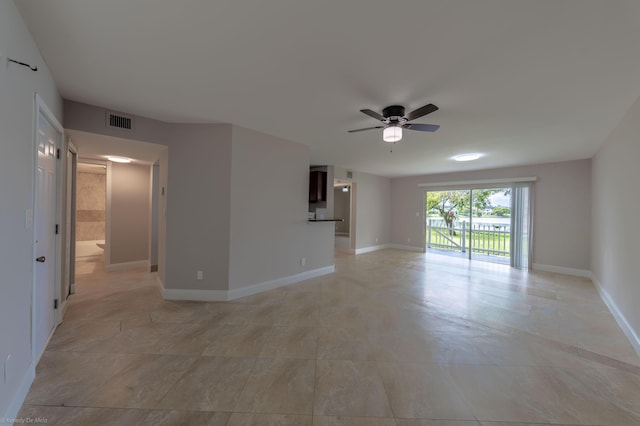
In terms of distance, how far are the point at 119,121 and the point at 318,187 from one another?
142 inches

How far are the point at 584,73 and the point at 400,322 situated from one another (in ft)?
9.34

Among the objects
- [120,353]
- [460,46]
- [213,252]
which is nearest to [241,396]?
[120,353]

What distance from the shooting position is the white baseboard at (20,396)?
4.75 feet

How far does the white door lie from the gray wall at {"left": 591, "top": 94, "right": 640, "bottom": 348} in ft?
17.7

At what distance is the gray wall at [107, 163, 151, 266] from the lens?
16.1 ft

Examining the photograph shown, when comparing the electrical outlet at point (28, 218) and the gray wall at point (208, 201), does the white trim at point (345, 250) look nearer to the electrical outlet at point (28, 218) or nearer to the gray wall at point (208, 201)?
the gray wall at point (208, 201)

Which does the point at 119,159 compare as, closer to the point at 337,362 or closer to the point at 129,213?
the point at 129,213

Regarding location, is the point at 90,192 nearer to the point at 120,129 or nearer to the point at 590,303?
the point at 120,129

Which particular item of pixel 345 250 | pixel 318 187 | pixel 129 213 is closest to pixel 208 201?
pixel 318 187

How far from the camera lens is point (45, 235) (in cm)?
231

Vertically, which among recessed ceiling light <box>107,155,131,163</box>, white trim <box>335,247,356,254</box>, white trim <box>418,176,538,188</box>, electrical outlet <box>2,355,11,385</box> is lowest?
white trim <box>335,247,356,254</box>

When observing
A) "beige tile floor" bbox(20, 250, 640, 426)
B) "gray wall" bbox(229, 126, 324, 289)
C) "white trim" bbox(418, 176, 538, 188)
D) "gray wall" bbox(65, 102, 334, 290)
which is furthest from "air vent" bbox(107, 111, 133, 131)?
"white trim" bbox(418, 176, 538, 188)

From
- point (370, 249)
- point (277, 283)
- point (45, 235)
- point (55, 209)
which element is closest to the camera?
point (45, 235)

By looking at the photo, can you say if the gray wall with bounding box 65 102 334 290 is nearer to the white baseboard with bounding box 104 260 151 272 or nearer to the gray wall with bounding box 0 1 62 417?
the gray wall with bounding box 0 1 62 417
